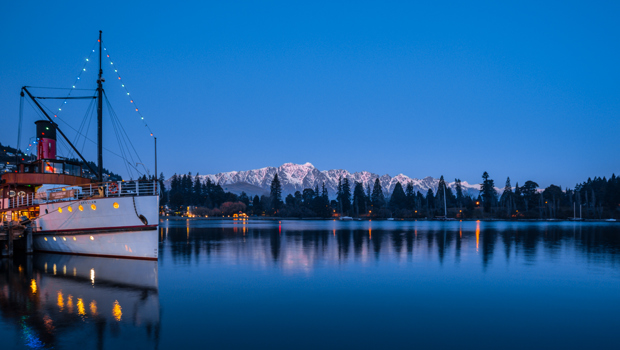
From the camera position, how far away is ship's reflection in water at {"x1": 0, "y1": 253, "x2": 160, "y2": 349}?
10.0 meters

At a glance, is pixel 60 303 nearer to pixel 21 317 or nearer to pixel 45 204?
pixel 21 317

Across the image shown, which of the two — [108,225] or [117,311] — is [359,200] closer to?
[108,225]

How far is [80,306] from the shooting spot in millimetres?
13367

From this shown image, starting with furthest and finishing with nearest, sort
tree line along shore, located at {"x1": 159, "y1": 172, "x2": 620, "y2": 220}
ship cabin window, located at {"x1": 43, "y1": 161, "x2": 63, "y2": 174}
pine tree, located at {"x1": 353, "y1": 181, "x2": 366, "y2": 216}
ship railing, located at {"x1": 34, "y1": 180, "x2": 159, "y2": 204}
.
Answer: pine tree, located at {"x1": 353, "y1": 181, "x2": 366, "y2": 216} → tree line along shore, located at {"x1": 159, "y1": 172, "x2": 620, "y2": 220} → ship cabin window, located at {"x1": 43, "y1": 161, "x2": 63, "y2": 174} → ship railing, located at {"x1": 34, "y1": 180, "x2": 159, "y2": 204}

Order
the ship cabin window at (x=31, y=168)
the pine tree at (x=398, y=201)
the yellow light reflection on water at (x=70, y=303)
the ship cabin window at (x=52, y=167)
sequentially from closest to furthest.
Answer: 1. the yellow light reflection on water at (x=70, y=303)
2. the ship cabin window at (x=52, y=167)
3. the ship cabin window at (x=31, y=168)
4. the pine tree at (x=398, y=201)

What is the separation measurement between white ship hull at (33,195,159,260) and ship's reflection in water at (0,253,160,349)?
179 centimetres

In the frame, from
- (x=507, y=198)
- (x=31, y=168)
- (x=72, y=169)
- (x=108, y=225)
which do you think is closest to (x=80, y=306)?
(x=108, y=225)

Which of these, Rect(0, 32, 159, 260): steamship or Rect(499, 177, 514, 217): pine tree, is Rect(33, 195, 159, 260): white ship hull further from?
Rect(499, 177, 514, 217): pine tree

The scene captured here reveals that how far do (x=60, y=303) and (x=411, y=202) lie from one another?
184023mm

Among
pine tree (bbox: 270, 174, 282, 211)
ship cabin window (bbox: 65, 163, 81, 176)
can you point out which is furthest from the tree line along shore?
ship cabin window (bbox: 65, 163, 81, 176)

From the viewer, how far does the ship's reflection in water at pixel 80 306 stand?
1002cm

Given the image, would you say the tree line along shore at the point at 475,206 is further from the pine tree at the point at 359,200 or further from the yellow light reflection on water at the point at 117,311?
the yellow light reflection on water at the point at 117,311

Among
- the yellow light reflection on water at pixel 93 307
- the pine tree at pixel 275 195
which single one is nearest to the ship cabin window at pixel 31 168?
the yellow light reflection on water at pixel 93 307

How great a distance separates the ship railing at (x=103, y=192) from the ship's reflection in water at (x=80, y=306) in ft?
14.1
